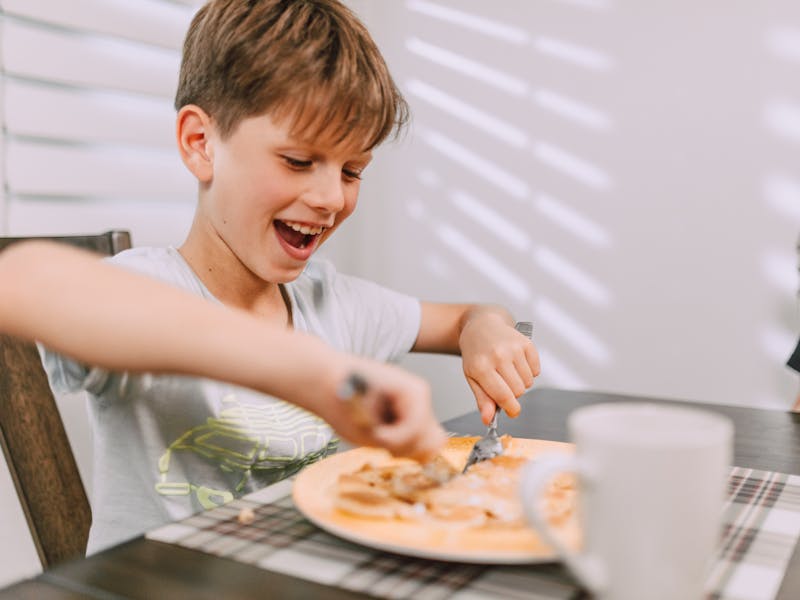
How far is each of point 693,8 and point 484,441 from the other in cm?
157

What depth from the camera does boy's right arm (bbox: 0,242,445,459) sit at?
20.3 inches

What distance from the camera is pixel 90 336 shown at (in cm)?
56

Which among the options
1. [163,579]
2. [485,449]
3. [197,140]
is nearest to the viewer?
[163,579]

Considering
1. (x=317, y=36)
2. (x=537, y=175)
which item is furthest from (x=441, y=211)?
(x=317, y=36)

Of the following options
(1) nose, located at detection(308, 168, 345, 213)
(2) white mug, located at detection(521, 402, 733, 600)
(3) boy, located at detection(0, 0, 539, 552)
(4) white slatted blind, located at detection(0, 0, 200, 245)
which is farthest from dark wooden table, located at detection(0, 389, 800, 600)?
(4) white slatted blind, located at detection(0, 0, 200, 245)

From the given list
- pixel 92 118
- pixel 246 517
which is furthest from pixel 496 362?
pixel 92 118

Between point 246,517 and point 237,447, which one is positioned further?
point 237,447

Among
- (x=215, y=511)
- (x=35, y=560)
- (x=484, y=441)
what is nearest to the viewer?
(x=215, y=511)

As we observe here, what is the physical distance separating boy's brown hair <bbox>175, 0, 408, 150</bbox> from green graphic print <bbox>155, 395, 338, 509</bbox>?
1.09 feet

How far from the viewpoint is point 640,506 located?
399 millimetres

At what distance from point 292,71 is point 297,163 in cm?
11

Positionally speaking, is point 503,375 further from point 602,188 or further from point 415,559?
point 602,188

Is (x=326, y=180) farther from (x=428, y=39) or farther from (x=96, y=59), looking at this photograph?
(x=428, y=39)

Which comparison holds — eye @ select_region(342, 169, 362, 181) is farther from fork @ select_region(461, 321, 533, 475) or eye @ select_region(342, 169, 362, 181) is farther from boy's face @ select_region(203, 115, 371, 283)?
fork @ select_region(461, 321, 533, 475)
